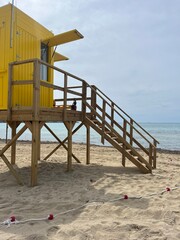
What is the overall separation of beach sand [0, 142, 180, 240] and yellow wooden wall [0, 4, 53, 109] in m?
2.55

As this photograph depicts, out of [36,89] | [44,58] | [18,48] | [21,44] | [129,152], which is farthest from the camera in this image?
[129,152]

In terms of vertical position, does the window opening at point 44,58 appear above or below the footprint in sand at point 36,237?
above

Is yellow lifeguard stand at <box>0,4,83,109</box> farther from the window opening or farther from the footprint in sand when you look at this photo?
the footprint in sand

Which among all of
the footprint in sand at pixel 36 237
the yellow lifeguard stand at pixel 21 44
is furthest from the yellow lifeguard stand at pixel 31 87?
the footprint in sand at pixel 36 237

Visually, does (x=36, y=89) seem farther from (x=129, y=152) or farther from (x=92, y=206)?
(x=129, y=152)

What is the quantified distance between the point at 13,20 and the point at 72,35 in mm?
1996

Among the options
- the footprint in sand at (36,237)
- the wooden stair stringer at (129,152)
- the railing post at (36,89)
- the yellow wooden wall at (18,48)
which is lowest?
the footprint in sand at (36,237)

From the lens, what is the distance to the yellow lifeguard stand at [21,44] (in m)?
7.14

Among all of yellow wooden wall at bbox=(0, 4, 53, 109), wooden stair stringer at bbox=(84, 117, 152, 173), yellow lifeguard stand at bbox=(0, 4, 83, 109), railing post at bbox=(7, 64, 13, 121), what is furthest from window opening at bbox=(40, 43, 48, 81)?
wooden stair stringer at bbox=(84, 117, 152, 173)

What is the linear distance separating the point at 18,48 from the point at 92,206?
5.16 meters

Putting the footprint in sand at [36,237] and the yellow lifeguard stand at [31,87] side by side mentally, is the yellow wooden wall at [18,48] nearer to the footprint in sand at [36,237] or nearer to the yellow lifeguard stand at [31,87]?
the yellow lifeguard stand at [31,87]

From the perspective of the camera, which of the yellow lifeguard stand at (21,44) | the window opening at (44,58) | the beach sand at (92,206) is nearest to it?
the beach sand at (92,206)

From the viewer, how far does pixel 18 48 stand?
742 centimetres

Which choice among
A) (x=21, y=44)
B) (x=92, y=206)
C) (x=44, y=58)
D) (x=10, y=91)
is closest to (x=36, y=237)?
(x=92, y=206)
